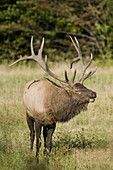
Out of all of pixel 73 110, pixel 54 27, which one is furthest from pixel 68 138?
pixel 54 27

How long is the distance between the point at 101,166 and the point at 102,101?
326cm

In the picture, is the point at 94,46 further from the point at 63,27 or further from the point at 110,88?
the point at 110,88

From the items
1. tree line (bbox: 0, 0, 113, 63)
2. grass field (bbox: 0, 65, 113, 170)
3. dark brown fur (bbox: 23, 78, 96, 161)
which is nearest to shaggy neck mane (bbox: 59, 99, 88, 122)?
dark brown fur (bbox: 23, 78, 96, 161)

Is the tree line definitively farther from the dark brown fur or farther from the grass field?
the dark brown fur

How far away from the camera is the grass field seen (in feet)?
13.5

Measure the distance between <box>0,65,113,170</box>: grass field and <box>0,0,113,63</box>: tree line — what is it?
385 inches

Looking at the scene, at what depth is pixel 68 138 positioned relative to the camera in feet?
17.8

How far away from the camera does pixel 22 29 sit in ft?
60.3

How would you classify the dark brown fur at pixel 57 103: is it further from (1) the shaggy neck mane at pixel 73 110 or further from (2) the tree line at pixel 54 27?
(2) the tree line at pixel 54 27

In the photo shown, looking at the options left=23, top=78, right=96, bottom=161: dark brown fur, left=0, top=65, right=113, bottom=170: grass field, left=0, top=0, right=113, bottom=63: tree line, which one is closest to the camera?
left=0, top=65, right=113, bottom=170: grass field

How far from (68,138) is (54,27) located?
15.7 m

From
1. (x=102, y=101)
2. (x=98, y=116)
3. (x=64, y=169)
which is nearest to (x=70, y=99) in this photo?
(x=64, y=169)

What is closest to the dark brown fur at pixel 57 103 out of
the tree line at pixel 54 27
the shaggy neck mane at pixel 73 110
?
the shaggy neck mane at pixel 73 110

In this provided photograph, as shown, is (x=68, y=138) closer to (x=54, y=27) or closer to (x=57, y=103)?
(x=57, y=103)
